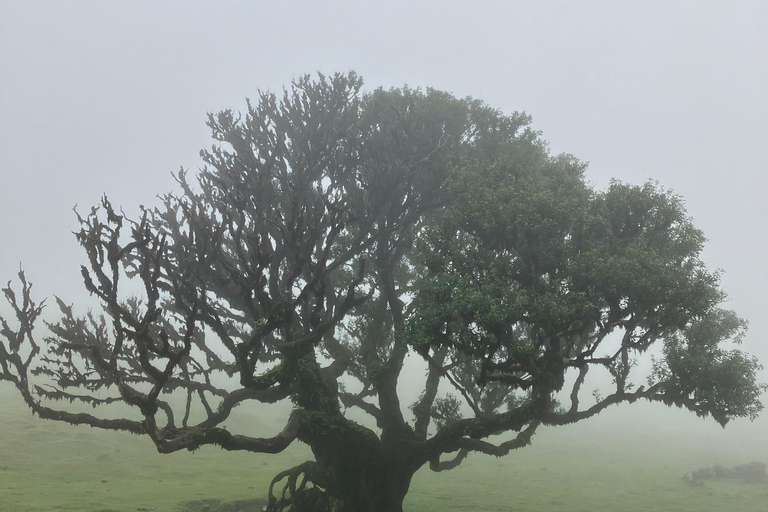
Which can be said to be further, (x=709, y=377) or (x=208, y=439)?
(x=709, y=377)

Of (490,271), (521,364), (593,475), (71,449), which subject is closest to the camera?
(521,364)

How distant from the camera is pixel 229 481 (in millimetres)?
33781

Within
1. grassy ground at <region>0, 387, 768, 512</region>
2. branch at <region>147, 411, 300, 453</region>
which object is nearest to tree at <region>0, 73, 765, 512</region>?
branch at <region>147, 411, 300, 453</region>

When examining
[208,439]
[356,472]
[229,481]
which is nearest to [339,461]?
[356,472]

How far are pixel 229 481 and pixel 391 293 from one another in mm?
20404

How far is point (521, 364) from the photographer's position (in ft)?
54.9

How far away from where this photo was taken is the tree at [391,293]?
50.0 ft

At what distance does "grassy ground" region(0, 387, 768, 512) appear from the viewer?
84.9ft

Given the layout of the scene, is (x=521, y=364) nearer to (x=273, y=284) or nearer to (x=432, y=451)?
(x=432, y=451)

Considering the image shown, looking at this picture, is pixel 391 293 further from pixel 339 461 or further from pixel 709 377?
pixel 709 377

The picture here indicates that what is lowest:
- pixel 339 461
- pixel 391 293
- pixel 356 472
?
pixel 356 472

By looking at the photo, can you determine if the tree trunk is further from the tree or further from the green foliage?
the green foliage

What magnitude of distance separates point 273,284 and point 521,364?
9261 mm

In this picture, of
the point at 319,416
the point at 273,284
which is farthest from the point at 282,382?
the point at 273,284
